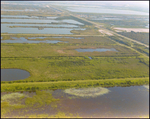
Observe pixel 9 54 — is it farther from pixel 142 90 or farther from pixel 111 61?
pixel 142 90

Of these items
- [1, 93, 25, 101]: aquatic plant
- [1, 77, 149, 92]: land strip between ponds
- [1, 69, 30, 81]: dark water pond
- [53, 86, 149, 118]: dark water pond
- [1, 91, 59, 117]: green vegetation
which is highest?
[1, 69, 30, 81]: dark water pond

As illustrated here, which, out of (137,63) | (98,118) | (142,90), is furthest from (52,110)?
(137,63)

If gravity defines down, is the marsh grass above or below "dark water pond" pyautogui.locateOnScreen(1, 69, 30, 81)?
below

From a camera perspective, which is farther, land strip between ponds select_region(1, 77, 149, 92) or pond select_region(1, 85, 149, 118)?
land strip between ponds select_region(1, 77, 149, 92)

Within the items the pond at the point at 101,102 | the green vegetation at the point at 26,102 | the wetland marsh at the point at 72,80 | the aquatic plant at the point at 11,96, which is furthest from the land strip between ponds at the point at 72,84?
the green vegetation at the point at 26,102

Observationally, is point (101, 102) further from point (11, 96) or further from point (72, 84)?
point (11, 96)

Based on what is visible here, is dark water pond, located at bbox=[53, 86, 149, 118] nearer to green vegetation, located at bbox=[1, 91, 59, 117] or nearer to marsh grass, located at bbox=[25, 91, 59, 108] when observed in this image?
marsh grass, located at bbox=[25, 91, 59, 108]

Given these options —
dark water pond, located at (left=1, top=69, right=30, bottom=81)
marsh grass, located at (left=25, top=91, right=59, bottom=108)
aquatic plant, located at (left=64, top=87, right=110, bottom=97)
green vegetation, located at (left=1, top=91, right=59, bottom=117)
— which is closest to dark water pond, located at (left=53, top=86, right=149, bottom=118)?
aquatic plant, located at (left=64, top=87, right=110, bottom=97)
